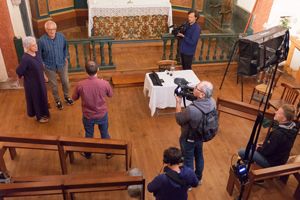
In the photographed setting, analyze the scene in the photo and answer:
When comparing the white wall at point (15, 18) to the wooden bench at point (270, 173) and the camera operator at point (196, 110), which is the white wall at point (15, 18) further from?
the wooden bench at point (270, 173)

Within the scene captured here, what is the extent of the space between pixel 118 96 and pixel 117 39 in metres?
2.39

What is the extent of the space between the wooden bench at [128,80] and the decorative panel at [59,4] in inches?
157

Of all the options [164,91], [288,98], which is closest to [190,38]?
[164,91]

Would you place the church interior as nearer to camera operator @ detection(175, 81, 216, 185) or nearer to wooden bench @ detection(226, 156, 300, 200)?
wooden bench @ detection(226, 156, 300, 200)

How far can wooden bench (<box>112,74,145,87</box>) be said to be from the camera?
5.89 metres

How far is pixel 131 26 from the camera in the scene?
7324 millimetres

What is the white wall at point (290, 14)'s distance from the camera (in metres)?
6.32

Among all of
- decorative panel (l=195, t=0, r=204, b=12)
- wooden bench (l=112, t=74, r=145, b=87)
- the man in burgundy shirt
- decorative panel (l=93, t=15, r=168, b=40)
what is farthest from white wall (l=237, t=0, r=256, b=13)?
the man in burgundy shirt

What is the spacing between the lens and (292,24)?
257 inches

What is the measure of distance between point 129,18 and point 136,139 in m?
3.94

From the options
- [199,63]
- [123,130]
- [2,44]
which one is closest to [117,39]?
[199,63]

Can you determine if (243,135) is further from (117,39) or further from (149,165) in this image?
(117,39)

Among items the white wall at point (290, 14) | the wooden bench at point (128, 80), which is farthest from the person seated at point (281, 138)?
the white wall at point (290, 14)

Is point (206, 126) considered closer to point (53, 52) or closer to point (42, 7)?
point (53, 52)
